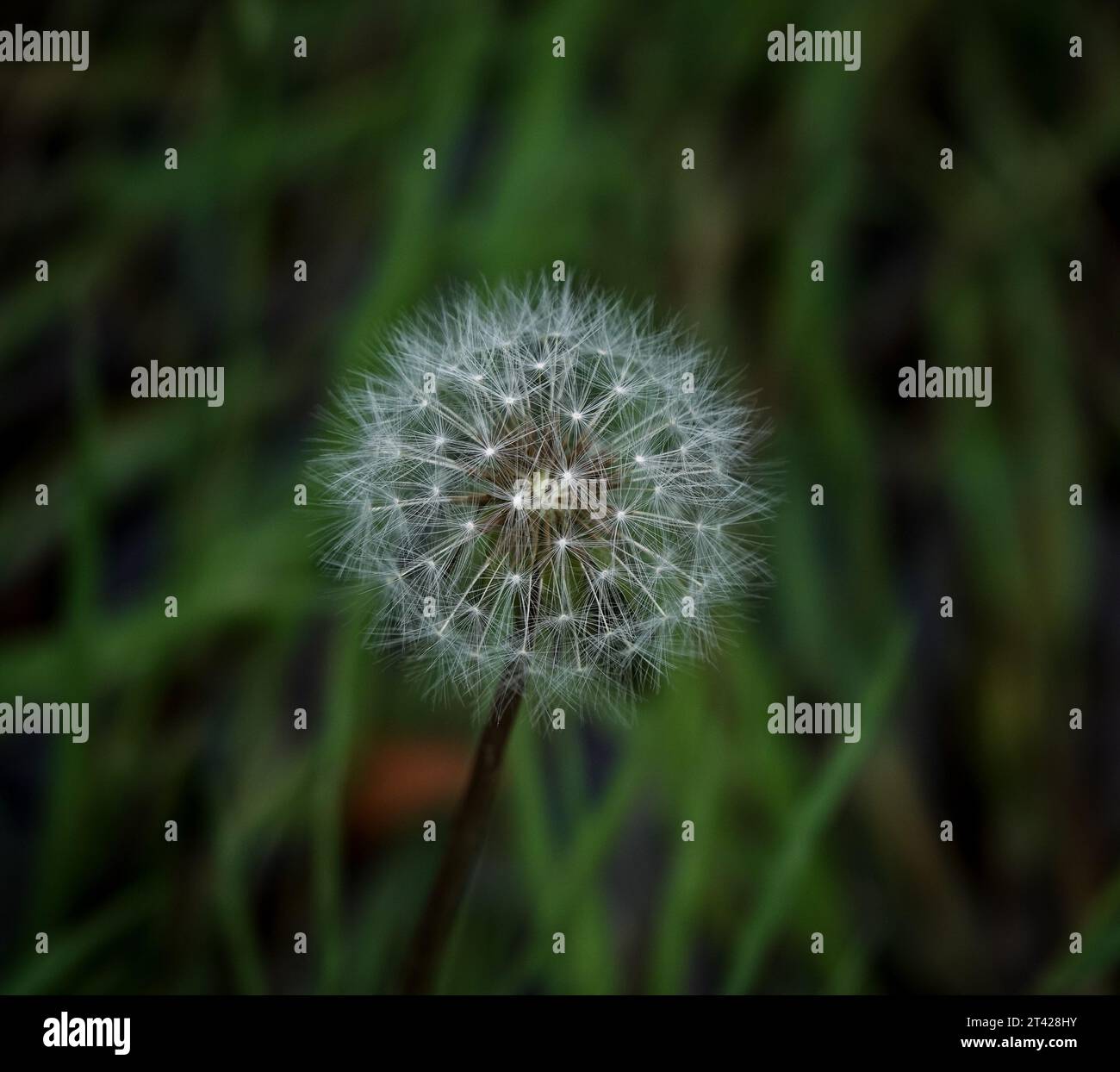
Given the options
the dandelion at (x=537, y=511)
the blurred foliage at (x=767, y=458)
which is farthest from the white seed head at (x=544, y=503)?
the blurred foliage at (x=767, y=458)

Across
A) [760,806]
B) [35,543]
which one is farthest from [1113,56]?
[35,543]

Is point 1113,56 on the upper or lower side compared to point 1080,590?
upper

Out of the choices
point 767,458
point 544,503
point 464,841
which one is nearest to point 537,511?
point 544,503

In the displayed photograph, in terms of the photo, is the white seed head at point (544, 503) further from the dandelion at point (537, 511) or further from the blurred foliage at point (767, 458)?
the blurred foliage at point (767, 458)

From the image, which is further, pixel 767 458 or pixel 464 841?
pixel 767 458

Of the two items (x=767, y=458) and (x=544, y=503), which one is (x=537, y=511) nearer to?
(x=544, y=503)

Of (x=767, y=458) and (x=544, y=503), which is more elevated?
(x=767, y=458)
